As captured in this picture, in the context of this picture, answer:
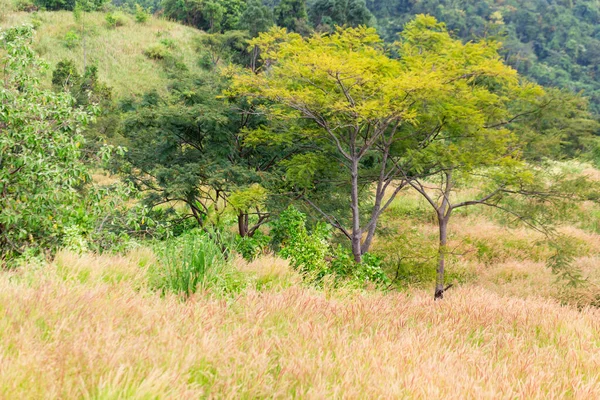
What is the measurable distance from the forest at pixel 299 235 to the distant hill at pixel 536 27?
7010 centimetres

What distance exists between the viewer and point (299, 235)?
28.4ft

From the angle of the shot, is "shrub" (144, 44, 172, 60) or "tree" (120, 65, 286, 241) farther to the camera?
"shrub" (144, 44, 172, 60)

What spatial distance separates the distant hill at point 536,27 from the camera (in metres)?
82.6

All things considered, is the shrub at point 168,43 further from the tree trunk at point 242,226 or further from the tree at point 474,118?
the tree at point 474,118

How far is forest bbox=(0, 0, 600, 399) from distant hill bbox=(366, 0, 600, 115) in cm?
7010

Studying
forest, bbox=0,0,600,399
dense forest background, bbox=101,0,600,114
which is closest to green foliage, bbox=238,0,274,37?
forest, bbox=0,0,600,399

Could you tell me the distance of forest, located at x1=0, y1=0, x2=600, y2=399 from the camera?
7.80 feet

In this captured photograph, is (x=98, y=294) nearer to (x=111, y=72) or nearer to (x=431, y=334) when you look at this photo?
(x=431, y=334)

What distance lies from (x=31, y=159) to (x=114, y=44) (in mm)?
42765

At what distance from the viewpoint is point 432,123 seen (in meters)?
10.2

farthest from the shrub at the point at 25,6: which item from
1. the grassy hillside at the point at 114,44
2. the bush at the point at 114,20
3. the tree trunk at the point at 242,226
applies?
the tree trunk at the point at 242,226

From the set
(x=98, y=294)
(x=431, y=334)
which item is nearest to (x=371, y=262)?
(x=431, y=334)

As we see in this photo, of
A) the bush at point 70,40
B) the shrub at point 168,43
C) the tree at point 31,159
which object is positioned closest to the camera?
the tree at point 31,159

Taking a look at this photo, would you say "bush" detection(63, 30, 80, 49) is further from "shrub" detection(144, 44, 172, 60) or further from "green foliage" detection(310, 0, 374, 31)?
"green foliage" detection(310, 0, 374, 31)
